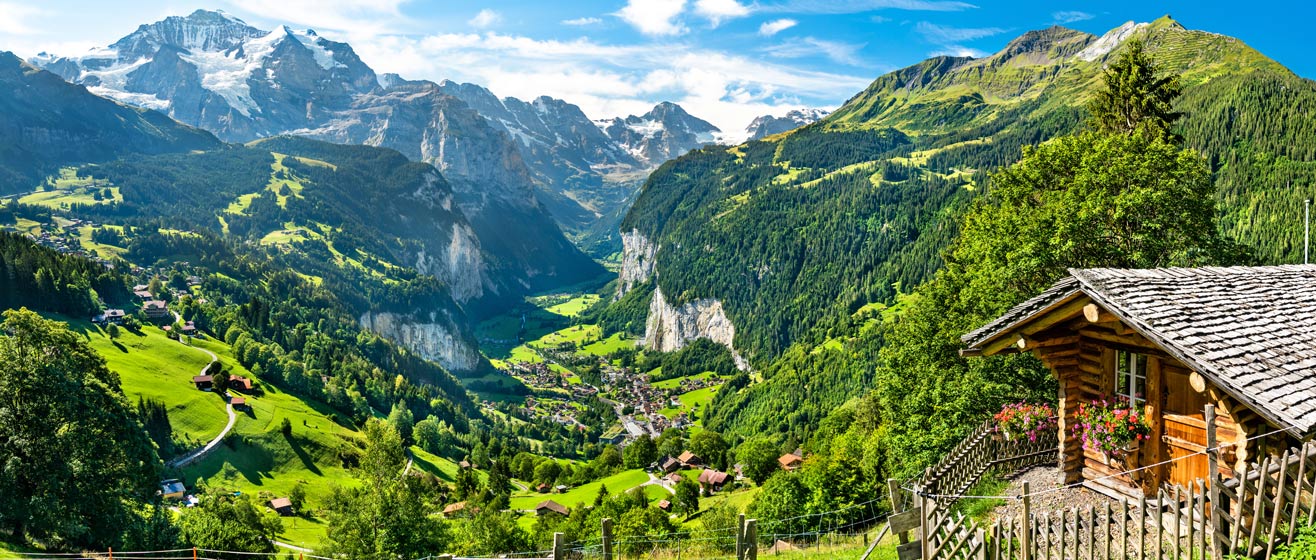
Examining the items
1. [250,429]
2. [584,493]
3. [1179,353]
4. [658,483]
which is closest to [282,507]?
[250,429]

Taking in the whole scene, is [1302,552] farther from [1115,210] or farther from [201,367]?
[201,367]

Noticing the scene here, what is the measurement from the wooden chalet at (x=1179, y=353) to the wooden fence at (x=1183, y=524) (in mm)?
891

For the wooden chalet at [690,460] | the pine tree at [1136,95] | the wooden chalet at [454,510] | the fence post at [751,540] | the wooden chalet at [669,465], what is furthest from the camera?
the wooden chalet at [690,460]

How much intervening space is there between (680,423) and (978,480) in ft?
533

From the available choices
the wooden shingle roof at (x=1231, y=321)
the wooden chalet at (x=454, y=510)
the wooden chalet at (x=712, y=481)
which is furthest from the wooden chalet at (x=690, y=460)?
the wooden shingle roof at (x=1231, y=321)

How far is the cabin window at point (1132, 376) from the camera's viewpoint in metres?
15.6

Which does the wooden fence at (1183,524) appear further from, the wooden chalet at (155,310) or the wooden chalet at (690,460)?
the wooden chalet at (155,310)

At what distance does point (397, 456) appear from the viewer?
5144cm

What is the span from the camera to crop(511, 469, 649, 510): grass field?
313ft

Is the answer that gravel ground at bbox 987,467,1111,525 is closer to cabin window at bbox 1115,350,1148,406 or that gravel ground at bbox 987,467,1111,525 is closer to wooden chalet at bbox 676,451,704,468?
cabin window at bbox 1115,350,1148,406

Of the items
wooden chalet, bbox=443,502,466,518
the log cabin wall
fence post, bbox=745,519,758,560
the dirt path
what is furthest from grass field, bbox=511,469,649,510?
the log cabin wall

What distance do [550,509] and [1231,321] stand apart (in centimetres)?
8212

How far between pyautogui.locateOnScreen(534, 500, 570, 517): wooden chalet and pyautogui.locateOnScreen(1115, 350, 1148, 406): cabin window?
7620 cm

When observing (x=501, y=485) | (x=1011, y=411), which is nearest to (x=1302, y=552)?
(x=1011, y=411)
